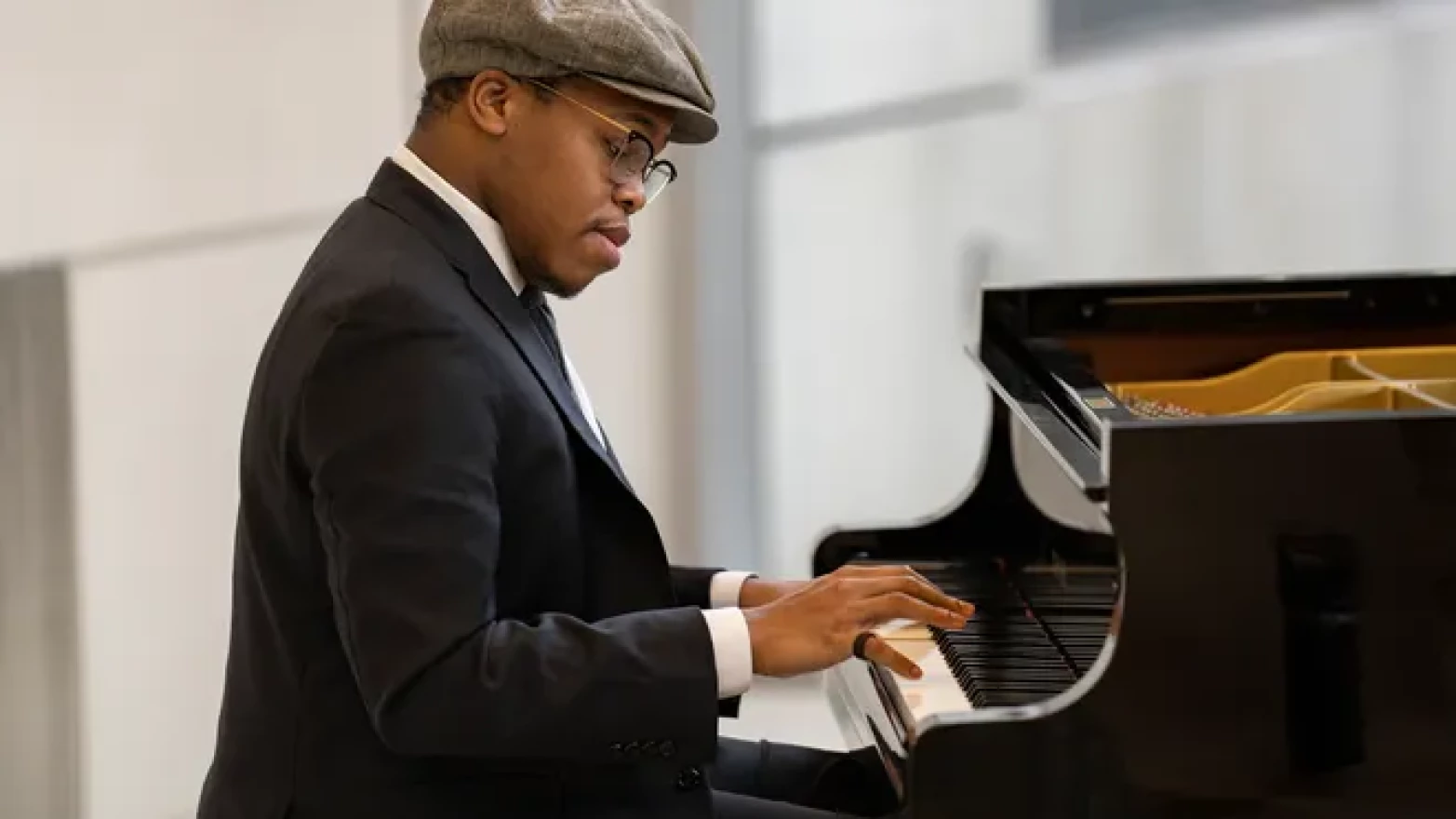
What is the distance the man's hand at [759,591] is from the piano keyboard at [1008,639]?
13 centimetres

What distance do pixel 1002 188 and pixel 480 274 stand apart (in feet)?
6.16

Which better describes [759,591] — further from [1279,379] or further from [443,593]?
[1279,379]

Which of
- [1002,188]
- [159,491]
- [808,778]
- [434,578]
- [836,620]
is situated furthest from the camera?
[1002,188]

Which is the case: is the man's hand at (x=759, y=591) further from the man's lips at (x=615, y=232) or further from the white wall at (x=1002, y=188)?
the white wall at (x=1002, y=188)

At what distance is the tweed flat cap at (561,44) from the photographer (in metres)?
1.53

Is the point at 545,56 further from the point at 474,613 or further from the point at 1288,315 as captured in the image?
the point at 1288,315

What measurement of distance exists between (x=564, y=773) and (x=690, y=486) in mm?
2033

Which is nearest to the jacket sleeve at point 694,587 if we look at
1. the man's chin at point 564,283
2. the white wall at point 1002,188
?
the man's chin at point 564,283

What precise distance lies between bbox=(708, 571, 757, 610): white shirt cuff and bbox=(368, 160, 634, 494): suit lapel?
33 centimetres

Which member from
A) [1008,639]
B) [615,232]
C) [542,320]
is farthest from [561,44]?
[1008,639]

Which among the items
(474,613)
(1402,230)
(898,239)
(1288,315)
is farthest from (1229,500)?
(898,239)

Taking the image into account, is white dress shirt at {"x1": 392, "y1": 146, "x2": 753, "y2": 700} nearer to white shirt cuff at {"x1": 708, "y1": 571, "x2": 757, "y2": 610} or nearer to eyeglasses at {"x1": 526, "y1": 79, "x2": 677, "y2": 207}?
white shirt cuff at {"x1": 708, "y1": 571, "x2": 757, "y2": 610}

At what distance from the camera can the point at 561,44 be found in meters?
1.53

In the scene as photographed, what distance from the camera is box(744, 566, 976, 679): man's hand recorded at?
1.50 metres
